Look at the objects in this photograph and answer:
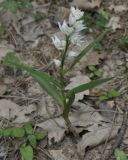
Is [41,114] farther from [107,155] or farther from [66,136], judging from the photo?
[107,155]

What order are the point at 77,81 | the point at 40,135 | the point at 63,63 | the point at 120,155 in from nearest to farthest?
the point at 63,63 → the point at 120,155 → the point at 40,135 → the point at 77,81

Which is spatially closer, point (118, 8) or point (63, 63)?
point (63, 63)

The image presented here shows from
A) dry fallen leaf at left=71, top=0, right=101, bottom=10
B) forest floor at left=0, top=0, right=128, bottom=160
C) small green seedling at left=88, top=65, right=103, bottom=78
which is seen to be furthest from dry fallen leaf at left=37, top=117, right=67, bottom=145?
dry fallen leaf at left=71, top=0, right=101, bottom=10

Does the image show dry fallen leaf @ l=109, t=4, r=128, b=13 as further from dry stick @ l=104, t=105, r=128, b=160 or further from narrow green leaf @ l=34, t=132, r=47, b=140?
narrow green leaf @ l=34, t=132, r=47, b=140

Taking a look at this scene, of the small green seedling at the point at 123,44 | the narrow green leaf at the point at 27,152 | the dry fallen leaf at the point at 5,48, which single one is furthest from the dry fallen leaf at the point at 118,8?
the narrow green leaf at the point at 27,152

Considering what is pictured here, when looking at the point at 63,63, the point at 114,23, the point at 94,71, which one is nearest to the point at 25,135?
the point at 63,63

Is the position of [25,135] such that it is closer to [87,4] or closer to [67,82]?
[67,82]
